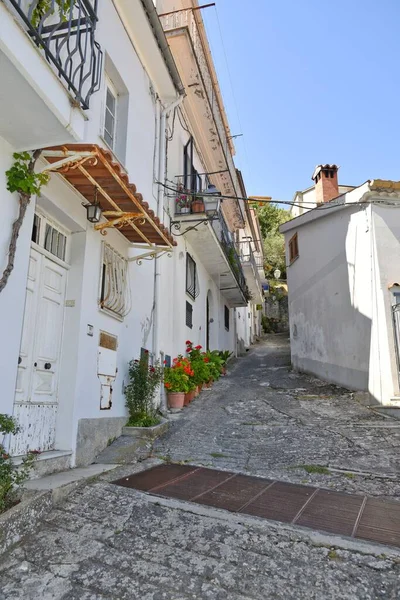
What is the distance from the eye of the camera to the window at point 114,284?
5941mm

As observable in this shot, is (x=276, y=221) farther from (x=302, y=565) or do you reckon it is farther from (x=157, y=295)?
(x=302, y=565)

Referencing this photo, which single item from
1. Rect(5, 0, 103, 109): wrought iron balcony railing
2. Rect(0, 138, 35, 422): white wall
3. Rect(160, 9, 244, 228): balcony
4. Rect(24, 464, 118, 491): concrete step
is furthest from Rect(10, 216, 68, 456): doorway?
Rect(160, 9, 244, 228): balcony

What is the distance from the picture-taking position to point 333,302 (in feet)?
37.0

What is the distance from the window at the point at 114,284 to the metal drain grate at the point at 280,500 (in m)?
2.45

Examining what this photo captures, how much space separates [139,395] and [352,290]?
6.41 meters

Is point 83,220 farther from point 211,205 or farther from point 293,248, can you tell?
point 293,248

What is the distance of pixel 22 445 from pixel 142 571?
2.21 metres

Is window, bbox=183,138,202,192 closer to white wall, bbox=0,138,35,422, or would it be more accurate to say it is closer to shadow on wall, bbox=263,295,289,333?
white wall, bbox=0,138,35,422

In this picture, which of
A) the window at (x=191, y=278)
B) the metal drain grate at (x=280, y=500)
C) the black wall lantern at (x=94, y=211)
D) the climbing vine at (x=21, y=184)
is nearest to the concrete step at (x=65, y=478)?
the metal drain grate at (x=280, y=500)

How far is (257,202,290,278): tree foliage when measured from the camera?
3262 centimetres

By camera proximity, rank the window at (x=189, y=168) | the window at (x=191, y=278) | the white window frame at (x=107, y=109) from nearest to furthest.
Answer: the white window frame at (x=107, y=109) → the window at (x=189, y=168) → the window at (x=191, y=278)

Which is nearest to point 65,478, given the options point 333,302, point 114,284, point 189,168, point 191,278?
point 114,284

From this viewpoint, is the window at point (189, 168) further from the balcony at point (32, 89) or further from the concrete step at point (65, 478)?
the concrete step at point (65, 478)

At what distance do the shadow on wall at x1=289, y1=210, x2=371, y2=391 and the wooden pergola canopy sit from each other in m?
5.58
